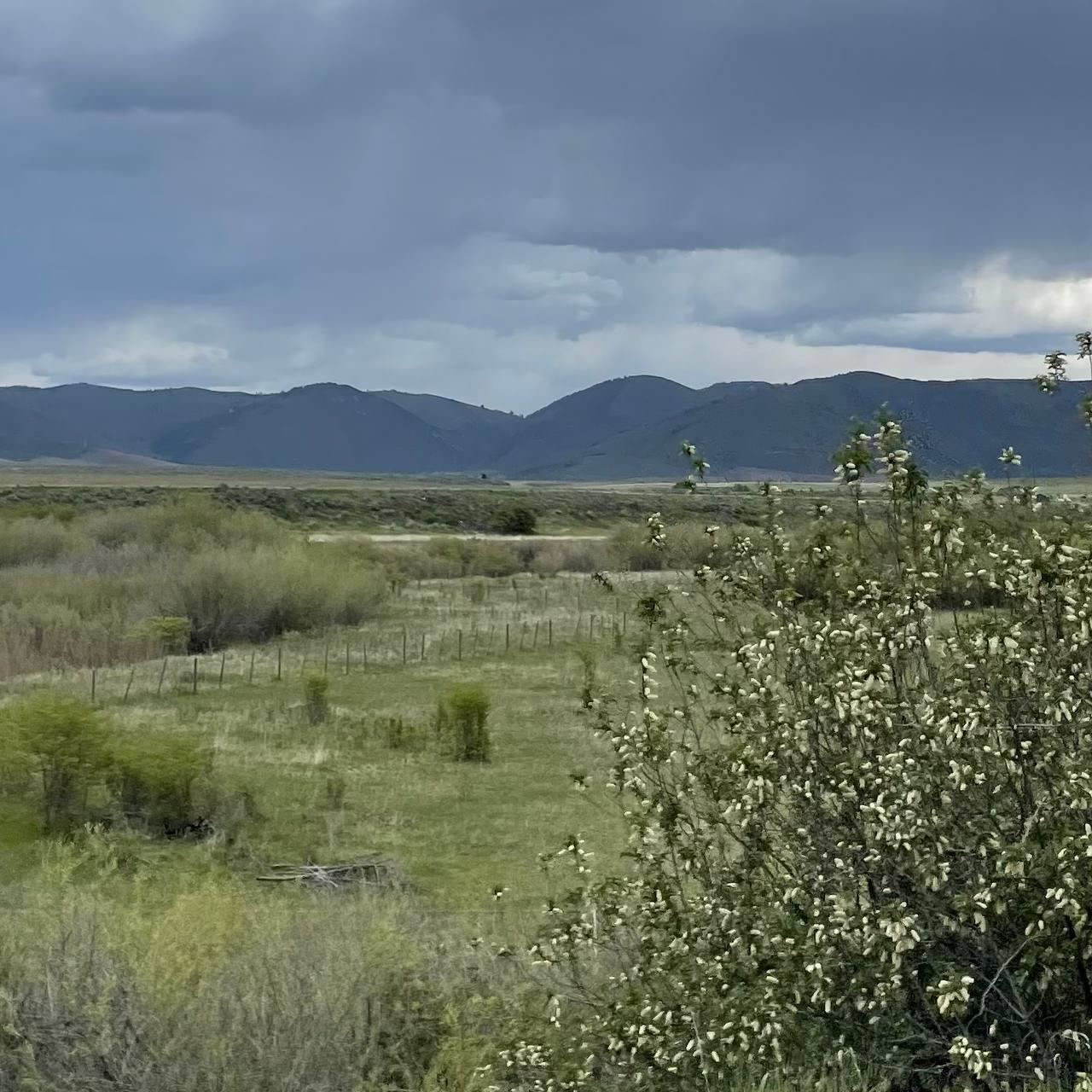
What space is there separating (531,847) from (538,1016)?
7295 mm

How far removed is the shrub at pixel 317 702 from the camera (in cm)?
2100

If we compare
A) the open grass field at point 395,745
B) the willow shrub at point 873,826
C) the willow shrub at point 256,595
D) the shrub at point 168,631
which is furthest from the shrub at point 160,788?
the willow shrub at point 256,595

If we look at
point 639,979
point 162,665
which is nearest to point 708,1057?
point 639,979

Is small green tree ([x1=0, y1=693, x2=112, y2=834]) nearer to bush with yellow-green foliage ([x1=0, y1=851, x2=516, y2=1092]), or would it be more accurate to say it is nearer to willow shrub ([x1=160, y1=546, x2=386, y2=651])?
bush with yellow-green foliage ([x1=0, y1=851, x2=516, y2=1092])

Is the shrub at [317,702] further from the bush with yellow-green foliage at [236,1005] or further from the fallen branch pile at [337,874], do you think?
the bush with yellow-green foliage at [236,1005]

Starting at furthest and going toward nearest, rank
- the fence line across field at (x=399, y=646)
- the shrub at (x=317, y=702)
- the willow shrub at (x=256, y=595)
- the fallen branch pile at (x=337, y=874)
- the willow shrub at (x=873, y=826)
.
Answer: the willow shrub at (x=256, y=595), the fence line across field at (x=399, y=646), the shrub at (x=317, y=702), the fallen branch pile at (x=337, y=874), the willow shrub at (x=873, y=826)

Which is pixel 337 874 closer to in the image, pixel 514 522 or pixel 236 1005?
pixel 236 1005

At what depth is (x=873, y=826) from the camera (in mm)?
6094

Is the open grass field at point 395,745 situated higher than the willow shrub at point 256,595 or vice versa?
the willow shrub at point 256,595

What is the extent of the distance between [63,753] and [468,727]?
625 centimetres

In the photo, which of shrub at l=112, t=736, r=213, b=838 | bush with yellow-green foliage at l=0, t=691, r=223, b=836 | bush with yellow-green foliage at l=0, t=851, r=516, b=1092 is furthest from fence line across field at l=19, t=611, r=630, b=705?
bush with yellow-green foliage at l=0, t=851, r=516, b=1092

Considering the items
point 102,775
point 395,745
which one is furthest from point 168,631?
point 102,775

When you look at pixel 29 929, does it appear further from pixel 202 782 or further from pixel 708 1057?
pixel 202 782

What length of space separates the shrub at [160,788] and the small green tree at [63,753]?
0.28 metres
